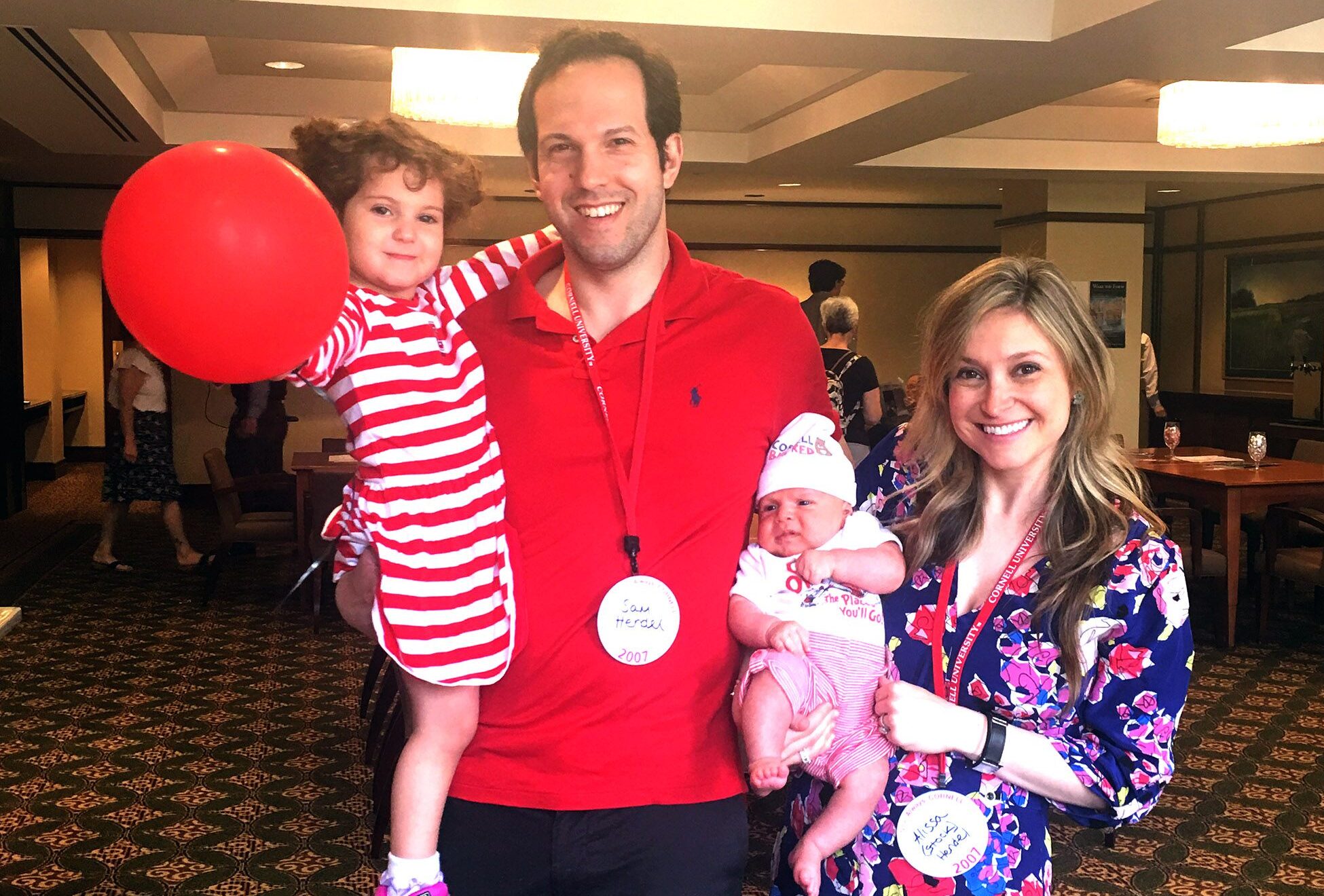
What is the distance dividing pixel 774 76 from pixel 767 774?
731 centimetres

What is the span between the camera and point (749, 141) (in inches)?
395

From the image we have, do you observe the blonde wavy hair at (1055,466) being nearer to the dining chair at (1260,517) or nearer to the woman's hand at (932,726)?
the woman's hand at (932,726)

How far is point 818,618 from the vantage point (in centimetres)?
193

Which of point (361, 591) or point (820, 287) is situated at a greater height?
point (820, 287)

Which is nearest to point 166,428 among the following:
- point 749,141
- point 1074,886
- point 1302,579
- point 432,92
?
point 432,92

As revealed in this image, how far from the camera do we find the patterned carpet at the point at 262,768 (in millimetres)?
4148

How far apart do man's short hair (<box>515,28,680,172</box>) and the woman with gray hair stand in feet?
16.1

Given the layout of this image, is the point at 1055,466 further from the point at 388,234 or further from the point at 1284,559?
the point at 1284,559

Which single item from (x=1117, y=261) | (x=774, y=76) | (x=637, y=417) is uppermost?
(x=774, y=76)

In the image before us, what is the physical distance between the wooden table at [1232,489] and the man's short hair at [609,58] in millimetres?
5831

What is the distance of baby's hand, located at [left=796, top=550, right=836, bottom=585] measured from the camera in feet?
6.23

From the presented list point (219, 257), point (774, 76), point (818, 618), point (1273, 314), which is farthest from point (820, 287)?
point (1273, 314)

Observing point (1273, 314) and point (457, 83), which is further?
point (1273, 314)

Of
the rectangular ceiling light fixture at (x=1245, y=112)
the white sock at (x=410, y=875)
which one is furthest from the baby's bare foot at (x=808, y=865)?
the rectangular ceiling light fixture at (x=1245, y=112)
